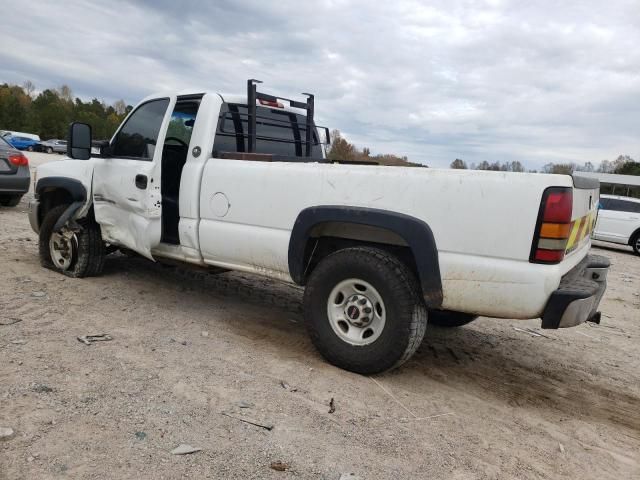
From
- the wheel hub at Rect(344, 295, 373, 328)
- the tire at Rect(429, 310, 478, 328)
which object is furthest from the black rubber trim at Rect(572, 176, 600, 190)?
the tire at Rect(429, 310, 478, 328)

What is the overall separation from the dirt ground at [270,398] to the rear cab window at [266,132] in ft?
5.32

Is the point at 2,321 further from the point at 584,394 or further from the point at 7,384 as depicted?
the point at 584,394

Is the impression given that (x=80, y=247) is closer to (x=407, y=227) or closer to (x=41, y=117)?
(x=407, y=227)

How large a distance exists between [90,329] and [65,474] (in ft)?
6.41

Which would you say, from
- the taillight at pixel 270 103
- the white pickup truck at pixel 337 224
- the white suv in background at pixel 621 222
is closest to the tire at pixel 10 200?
the white pickup truck at pixel 337 224

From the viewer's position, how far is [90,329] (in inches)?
162

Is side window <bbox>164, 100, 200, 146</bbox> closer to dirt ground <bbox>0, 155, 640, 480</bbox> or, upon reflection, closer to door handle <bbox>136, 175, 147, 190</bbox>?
door handle <bbox>136, 175, 147, 190</bbox>

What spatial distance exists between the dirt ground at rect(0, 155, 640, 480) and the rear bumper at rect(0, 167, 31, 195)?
531 cm

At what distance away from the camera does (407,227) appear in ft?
10.9

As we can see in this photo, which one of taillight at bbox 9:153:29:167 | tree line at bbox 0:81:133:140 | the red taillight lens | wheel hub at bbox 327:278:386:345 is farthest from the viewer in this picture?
tree line at bbox 0:81:133:140

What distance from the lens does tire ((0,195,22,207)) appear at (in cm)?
1019

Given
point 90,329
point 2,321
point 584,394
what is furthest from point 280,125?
point 584,394

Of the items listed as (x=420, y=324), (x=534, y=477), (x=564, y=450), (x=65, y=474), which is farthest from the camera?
(x=420, y=324)

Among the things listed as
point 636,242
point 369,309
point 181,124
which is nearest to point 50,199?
point 181,124
